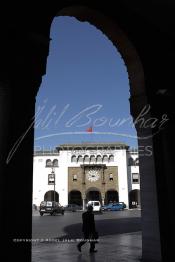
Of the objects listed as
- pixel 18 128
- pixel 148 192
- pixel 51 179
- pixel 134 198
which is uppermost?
pixel 51 179

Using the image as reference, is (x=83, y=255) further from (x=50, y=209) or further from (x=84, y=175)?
(x=84, y=175)

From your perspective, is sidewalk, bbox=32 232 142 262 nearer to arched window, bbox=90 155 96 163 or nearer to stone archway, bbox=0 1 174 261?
stone archway, bbox=0 1 174 261

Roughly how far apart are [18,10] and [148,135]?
3502mm

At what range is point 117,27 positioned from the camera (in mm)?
6828

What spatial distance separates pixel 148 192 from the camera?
259 inches

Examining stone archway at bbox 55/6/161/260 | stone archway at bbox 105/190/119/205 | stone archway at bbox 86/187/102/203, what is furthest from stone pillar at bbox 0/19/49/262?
stone archway at bbox 105/190/119/205

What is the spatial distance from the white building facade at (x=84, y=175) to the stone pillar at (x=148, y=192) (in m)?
51.5

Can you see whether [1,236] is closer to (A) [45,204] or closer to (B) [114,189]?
(A) [45,204]

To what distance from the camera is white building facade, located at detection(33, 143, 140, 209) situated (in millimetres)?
58281

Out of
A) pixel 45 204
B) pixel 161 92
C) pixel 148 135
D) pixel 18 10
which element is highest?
pixel 18 10

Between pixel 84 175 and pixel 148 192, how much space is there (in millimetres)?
52606

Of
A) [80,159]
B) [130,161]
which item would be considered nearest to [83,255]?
[80,159]

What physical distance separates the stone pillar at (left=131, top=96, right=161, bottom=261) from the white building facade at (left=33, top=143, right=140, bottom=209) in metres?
51.5

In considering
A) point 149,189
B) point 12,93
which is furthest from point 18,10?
point 149,189
